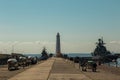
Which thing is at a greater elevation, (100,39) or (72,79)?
(100,39)

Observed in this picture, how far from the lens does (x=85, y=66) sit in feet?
208

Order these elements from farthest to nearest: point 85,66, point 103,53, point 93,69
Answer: point 103,53 < point 85,66 < point 93,69

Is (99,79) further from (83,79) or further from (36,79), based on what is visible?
(36,79)

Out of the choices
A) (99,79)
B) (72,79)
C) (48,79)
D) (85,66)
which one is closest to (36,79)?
(48,79)

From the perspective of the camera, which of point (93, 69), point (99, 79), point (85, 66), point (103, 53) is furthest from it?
point (103, 53)

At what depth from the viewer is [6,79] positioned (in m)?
37.9

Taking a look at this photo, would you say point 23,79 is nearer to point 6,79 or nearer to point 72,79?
point 6,79

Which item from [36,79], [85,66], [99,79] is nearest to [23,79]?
[36,79]

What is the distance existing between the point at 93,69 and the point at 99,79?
2015cm

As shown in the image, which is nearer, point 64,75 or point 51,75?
point 64,75

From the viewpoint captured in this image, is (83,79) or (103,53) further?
(103,53)

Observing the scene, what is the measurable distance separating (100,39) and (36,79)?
152647mm

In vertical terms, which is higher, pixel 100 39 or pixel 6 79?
pixel 100 39

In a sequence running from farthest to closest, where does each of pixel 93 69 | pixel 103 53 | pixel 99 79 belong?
pixel 103 53 < pixel 93 69 < pixel 99 79
